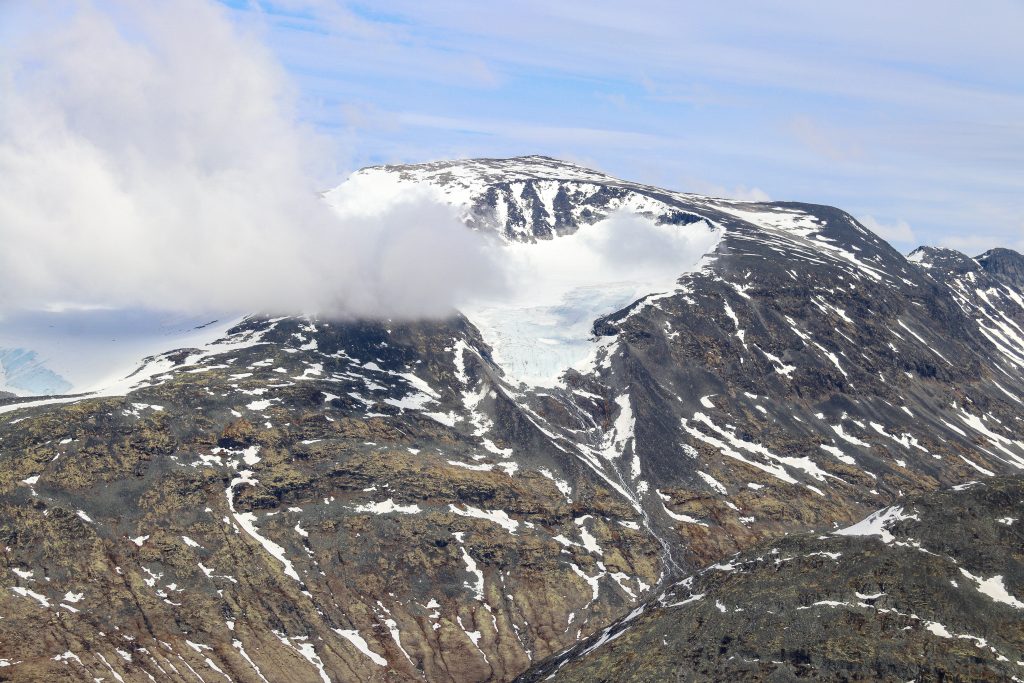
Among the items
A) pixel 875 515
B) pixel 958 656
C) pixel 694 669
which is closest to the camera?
pixel 958 656

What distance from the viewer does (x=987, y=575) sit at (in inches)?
6058

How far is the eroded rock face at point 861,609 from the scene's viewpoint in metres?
143

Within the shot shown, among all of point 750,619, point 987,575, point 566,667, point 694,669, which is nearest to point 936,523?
point 987,575

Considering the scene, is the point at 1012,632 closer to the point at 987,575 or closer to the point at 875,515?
the point at 987,575

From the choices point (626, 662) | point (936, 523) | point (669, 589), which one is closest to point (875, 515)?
point (936, 523)

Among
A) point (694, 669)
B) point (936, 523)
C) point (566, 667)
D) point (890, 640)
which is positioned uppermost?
point (936, 523)

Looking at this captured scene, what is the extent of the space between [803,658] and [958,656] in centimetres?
1969

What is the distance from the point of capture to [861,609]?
152m

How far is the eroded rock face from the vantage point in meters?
143

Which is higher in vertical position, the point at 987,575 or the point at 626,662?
the point at 987,575

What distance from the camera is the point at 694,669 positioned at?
15138 cm

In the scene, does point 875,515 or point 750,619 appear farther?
point 875,515

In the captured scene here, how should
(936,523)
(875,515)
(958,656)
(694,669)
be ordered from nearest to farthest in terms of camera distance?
(958,656), (694,669), (936,523), (875,515)

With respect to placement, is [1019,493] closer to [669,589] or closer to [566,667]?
[669,589]
